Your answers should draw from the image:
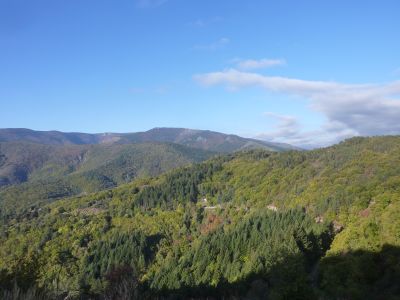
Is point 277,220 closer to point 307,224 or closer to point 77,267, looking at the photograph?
point 307,224

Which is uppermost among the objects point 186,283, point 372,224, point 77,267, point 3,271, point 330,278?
point 3,271

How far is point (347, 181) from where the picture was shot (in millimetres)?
174000

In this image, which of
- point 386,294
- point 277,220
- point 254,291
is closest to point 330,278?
point 386,294

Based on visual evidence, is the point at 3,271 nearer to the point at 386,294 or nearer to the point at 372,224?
the point at 386,294

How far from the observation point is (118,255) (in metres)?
176

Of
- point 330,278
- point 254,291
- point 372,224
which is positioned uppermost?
point 372,224

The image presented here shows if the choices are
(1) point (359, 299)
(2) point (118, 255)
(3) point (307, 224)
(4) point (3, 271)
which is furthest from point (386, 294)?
(2) point (118, 255)

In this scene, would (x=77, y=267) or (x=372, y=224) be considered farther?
(x=77, y=267)

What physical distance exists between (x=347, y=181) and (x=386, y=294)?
391 ft

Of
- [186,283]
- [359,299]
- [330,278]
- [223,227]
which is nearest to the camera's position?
[359,299]

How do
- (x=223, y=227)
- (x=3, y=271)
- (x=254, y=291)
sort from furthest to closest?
(x=223, y=227) → (x=254, y=291) → (x=3, y=271)

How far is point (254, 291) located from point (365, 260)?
2678cm

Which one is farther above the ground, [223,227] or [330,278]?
[330,278]

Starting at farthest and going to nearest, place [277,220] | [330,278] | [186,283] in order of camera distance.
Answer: [277,220], [186,283], [330,278]
